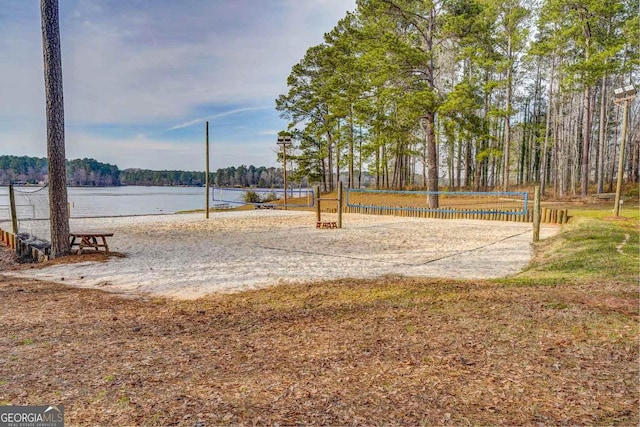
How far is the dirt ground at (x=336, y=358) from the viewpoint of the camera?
201 cm

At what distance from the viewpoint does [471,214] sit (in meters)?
16.2

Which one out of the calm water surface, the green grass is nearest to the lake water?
the calm water surface

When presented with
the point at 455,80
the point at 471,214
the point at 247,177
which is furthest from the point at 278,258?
the point at 247,177

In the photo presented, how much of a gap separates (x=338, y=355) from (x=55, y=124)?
715cm

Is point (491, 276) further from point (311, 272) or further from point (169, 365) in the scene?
point (169, 365)

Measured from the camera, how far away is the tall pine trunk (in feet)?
22.7

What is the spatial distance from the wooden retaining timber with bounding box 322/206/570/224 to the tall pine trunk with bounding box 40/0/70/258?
1286cm

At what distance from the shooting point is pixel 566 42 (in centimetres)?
2181

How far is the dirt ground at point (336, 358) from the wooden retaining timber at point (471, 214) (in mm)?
10036

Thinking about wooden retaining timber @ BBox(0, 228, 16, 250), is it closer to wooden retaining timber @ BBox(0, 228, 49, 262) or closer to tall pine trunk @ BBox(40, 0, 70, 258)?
wooden retaining timber @ BBox(0, 228, 49, 262)

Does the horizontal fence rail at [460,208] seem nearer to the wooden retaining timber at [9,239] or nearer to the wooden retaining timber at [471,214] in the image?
the wooden retaining timber at [471,214]

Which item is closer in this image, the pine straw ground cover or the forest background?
the pine straw ground cover

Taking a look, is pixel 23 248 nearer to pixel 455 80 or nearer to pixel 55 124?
pixel 55 124

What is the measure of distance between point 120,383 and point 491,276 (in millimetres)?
4820
